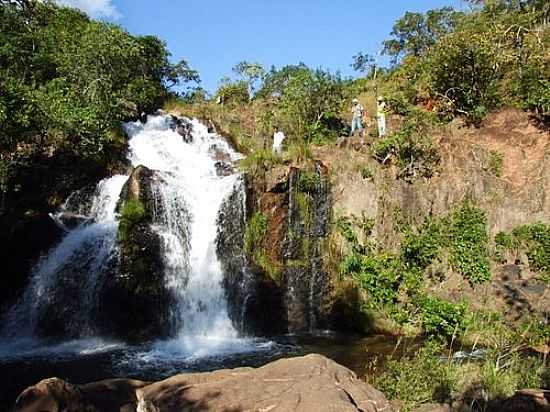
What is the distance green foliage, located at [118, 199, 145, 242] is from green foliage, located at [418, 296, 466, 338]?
7761mm

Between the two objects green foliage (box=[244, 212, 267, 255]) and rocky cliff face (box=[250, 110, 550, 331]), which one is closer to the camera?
rocky cliff face (box=[250, 110, 550, 331])

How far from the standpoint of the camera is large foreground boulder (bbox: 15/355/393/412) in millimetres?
5816

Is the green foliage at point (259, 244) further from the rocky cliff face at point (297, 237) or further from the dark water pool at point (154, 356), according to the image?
the dark water pool at point (154, 356)

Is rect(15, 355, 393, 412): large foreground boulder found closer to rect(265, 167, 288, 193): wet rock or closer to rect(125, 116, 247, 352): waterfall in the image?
rect(125, 116, 247, 352): waterfall

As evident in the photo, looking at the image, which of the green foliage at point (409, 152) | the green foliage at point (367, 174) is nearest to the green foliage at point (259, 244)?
the green foliage at point (367, 174)

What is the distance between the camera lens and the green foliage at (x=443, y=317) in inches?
524

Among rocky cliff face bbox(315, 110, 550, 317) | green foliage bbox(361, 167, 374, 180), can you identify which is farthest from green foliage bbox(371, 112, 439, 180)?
green foliage bbox(361, 167, 374, 180)

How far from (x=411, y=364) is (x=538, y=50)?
15605 millimetres

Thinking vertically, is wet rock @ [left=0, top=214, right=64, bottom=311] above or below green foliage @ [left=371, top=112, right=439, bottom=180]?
below

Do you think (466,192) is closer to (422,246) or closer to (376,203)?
(422,246)

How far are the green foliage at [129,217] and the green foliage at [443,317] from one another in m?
7.76

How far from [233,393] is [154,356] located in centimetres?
637

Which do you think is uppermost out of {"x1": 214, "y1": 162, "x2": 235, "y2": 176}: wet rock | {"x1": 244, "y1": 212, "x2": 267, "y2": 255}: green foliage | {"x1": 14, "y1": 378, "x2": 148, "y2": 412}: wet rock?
{"x1": 214, "y1": 162, "x2": 235, "y2": 176}: wet rock

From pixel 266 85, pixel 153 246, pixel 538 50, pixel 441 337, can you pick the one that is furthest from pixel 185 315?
pixel 266 85
